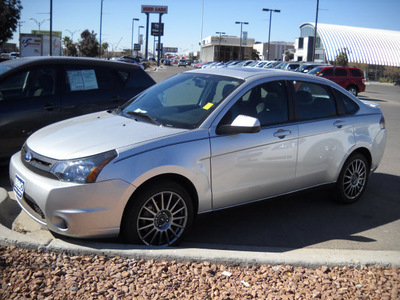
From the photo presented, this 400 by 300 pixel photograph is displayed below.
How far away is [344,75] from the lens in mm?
24922

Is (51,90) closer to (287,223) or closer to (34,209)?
(34,209)

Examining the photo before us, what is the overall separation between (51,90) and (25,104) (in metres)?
0.46

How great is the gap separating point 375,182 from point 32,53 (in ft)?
117

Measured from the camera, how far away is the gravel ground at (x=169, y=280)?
3074mm

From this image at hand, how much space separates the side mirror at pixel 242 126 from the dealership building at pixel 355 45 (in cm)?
7299

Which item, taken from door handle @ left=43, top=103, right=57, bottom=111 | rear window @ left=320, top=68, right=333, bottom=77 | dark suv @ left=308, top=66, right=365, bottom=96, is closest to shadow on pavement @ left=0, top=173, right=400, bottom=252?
door handle @ left=43, top=103, right=57, bottom=111

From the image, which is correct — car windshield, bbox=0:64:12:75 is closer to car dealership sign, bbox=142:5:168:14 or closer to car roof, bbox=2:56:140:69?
car roof, bbox=2:56:140:69

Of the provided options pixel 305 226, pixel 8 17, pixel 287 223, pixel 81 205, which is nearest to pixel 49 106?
pixel 81 205

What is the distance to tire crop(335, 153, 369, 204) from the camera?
5.47 m

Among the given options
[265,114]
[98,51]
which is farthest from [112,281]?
[98,51]

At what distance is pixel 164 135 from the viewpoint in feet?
13.0

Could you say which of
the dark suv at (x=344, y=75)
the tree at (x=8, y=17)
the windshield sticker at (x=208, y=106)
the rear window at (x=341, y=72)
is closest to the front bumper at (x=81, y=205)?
the windshield sticker at (x=208, y=106)

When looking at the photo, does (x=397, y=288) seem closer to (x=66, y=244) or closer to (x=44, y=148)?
(x=66, y=244)

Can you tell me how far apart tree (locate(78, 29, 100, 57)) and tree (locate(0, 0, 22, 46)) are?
22.4m
